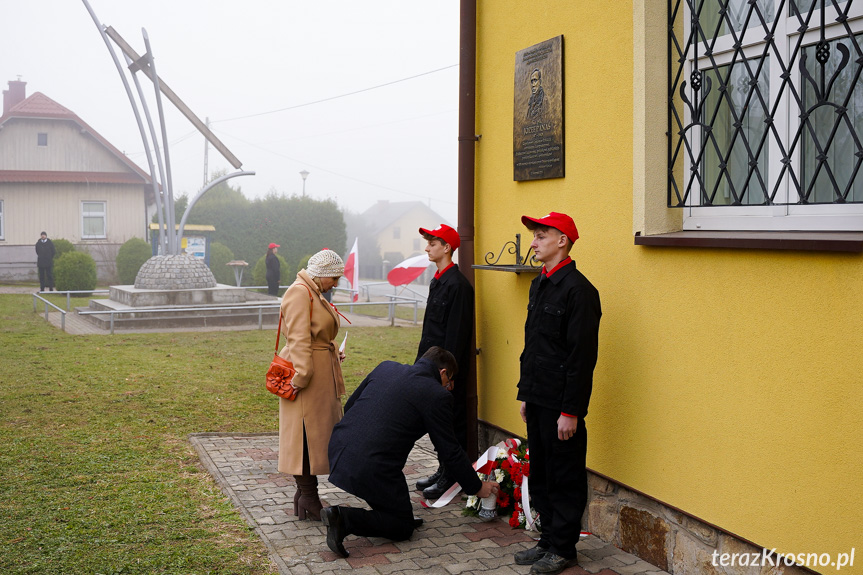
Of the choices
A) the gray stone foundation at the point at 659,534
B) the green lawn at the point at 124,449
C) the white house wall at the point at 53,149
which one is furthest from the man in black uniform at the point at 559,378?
the white house wall at the point at 53,149

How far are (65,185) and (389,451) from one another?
120ft

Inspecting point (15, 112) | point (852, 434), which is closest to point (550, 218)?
point (852, 434)

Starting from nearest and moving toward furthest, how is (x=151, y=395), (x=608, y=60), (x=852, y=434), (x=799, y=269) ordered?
(x=852, y=434)
(x=799, y=269)
(x=608, y=60)
(x=151, y=395)

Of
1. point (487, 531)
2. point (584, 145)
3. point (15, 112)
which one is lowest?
point (487, 531)

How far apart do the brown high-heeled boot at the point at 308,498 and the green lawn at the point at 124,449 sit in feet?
1.31

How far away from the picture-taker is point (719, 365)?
401 cm

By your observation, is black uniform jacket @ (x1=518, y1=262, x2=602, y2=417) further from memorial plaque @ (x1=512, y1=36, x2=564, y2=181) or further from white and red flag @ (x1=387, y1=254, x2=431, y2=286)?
white and red flag @ (x1=387, y1=254, x2=431, y2=286)

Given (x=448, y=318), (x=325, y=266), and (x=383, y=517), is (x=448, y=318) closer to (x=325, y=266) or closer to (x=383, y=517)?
(x=325, y=266)

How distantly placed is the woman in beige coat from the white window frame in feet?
7.72

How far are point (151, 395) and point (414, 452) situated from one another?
4.04 m

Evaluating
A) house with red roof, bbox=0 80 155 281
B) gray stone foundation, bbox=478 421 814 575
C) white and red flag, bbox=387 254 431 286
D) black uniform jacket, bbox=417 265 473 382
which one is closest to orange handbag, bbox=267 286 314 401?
black uniform jacket, bbox=417 265 473 382

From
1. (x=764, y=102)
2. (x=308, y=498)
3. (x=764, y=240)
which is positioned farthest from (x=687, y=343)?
(x=308, y=498)

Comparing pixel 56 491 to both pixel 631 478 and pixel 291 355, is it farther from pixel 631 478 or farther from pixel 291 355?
pixel 631 478

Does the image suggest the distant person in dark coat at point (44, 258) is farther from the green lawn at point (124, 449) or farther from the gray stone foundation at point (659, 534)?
the gray stone foundation at point (659, 534)
